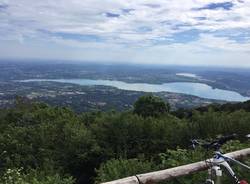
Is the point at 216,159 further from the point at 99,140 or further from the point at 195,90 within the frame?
the point at 195,90

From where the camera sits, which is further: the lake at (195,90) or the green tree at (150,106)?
the lake at (195,90)

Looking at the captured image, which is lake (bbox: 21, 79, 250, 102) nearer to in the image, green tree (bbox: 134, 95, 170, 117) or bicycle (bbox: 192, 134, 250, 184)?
green tree (bbox: 134, 95, 170, 117)

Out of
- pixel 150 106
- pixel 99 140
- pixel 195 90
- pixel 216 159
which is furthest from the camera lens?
pixel 195 90

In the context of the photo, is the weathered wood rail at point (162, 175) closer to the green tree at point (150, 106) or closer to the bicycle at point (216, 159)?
the bicycle at point (216, 159)

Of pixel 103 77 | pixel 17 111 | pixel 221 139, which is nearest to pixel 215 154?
pixel 221 139

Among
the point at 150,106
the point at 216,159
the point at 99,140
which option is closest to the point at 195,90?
the point at 150,106

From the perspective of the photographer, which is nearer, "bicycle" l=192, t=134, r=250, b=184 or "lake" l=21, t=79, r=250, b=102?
"bicycle" l=192, t=134, r=250, b=184

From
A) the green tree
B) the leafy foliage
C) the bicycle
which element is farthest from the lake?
the bicycle

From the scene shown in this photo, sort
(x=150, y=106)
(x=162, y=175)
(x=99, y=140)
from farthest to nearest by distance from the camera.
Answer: (x=150, y=106)
(x=99, y=140)
(x=162, y=175)

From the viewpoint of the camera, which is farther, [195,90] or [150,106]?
[195,90]

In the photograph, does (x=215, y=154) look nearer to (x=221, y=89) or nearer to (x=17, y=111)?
(x=17, y=111)

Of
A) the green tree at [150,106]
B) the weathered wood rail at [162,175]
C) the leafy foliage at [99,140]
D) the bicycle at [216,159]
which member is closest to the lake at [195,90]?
the green tree at [150,106]

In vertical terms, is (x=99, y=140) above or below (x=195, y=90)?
above
